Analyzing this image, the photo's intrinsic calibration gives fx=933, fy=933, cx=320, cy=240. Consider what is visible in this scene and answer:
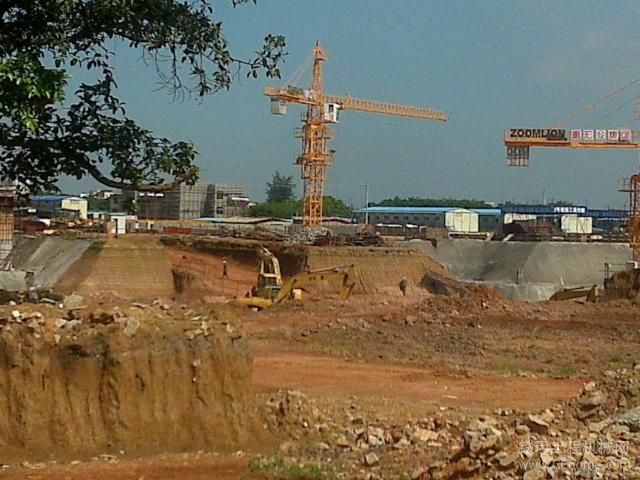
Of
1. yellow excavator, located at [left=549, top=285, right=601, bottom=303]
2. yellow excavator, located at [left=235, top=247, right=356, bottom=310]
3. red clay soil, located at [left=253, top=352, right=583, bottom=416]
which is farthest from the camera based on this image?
yellow excavator, located at [left=549, top=285, right=601, bottom=303]

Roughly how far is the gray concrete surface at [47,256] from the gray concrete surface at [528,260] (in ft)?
72.5

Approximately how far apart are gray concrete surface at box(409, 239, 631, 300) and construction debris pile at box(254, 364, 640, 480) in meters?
40.4

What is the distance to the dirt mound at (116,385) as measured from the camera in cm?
911

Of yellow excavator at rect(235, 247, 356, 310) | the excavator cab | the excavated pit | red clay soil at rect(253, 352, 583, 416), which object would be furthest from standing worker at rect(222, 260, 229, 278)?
red clay soil at rect(253, 352, 583, 416)

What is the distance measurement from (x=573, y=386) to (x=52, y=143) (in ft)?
34.6

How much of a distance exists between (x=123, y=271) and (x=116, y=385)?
31.5 meters

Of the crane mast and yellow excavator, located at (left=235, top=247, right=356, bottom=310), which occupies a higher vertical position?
the crane mast

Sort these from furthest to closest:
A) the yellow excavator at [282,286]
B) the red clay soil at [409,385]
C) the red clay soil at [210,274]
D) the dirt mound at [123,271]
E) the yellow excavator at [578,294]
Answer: the red clay soil at [210,274] < the dirt mound at [123,271] < the yellow excavator at [578,294] < the yellow excavator at [282,286] < the red clay soil at [409,385]

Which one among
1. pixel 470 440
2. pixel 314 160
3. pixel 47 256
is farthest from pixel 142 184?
pixel 314 160

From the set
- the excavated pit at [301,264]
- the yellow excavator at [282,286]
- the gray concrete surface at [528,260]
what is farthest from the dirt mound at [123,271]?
the gray concrete surface at [528,260]

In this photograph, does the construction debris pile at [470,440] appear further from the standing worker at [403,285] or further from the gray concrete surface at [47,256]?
the gray concrete surface at [47,256]

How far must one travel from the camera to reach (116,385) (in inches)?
367

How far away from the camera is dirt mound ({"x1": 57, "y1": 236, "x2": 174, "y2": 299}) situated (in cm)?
3878

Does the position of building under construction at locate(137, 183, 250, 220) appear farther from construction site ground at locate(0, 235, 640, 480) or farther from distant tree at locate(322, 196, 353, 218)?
construction site ground at locate(0, 235, 640, 480)
